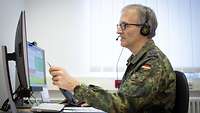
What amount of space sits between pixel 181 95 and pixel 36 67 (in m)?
1.01

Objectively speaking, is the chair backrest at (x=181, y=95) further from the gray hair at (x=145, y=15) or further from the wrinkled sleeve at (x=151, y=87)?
the gray hair at (x=145, y=15)

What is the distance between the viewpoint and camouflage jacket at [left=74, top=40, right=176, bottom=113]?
1.17 m

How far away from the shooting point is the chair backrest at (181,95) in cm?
130

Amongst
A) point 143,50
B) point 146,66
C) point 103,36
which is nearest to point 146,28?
point 143,50

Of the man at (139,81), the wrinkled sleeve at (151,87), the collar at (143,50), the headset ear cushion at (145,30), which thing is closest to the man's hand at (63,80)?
the man at (139,81)

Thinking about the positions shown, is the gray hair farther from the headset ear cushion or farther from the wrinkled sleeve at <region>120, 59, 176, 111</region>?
the wrinkled sleeve at <region>120, 59, 176, 111</region>

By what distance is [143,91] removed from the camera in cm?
119

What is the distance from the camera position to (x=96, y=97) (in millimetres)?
1170

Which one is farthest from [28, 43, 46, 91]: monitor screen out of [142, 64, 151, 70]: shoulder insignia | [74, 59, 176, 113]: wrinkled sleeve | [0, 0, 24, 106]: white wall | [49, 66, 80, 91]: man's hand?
[142, 64, 151, 70]: shoulder insignia

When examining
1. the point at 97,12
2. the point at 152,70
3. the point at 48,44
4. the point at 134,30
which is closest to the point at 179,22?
the point at 97,12

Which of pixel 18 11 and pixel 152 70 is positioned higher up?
pixel 18 11

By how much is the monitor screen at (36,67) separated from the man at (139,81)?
22.4 inches

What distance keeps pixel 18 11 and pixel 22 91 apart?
1.28 meters

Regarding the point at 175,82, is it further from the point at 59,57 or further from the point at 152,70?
the point at 59,57
